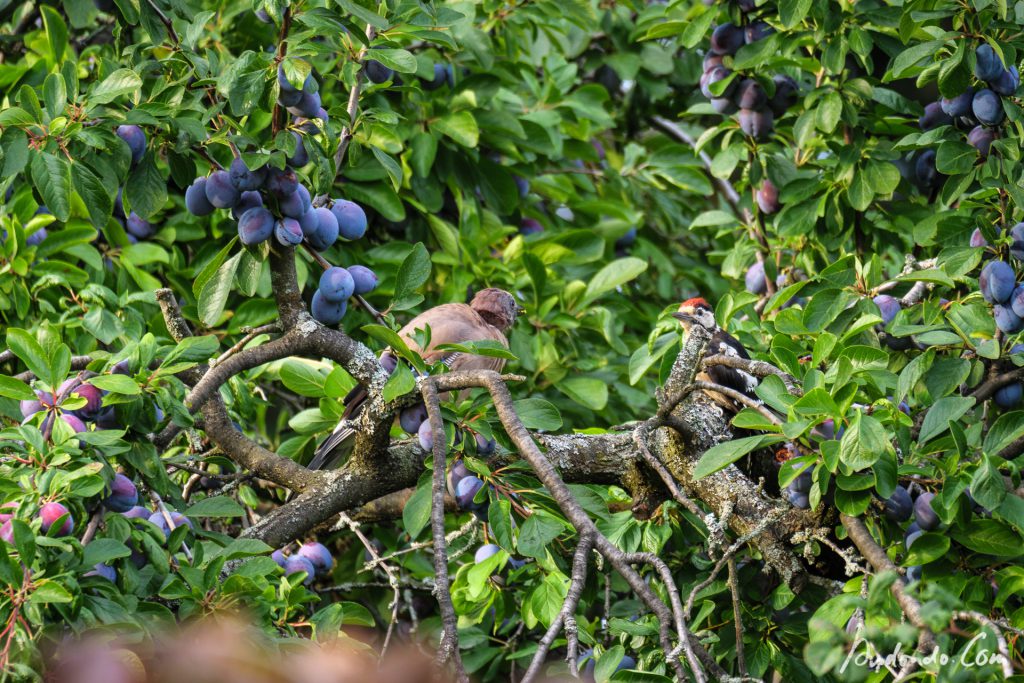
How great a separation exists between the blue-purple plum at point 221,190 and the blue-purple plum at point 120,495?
0.63 m

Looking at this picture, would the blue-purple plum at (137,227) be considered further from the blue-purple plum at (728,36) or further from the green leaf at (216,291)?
the blue-purple plum at (728,36)

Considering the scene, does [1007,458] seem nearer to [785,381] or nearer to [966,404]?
[966,404]

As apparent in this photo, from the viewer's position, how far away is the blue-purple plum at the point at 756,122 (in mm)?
3367

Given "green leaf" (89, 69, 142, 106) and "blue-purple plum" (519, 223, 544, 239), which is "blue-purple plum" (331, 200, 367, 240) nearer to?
"green leaf" (89, 69, 142, 106)

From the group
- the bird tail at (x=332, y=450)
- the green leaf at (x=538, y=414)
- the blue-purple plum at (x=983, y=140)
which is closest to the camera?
the green leaf at (x=538, y=414)

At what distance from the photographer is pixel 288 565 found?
2752mm

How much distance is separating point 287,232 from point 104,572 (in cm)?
78

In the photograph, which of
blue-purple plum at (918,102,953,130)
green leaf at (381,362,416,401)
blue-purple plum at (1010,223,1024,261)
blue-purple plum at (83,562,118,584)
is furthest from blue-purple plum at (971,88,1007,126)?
blue-purple plum at (83,562,118,584)

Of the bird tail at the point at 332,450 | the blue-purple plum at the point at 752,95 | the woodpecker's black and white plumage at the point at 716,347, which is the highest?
the blue-purple plum at the point at 752,95

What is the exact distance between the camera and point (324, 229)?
2.40m

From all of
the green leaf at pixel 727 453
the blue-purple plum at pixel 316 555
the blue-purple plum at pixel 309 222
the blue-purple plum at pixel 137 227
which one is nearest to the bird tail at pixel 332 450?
the blue-purple plum at pixel 316 555

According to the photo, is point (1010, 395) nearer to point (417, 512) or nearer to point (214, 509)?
point (417, 512)

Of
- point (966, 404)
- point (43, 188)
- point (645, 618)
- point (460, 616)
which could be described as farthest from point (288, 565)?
point (966, 404)

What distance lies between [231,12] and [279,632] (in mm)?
2431
